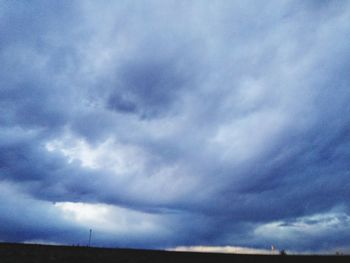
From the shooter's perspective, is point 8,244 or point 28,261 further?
point 8,244

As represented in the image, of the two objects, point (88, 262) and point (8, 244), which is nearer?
point (88, 262)

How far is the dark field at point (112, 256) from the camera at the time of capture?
16.0 meters

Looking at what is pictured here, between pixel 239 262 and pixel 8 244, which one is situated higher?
pixel 8 244

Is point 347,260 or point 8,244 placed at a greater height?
point 8,244

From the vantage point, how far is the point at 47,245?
16750 millimetres

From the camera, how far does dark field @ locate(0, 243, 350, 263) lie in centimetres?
1605

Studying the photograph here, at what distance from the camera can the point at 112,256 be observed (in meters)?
16.3

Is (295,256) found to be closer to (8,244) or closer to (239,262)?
(239,262)

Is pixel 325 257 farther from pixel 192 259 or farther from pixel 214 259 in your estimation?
pixel 192 259

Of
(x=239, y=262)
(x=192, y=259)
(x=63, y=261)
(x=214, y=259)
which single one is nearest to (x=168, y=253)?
(x=192, y=259)

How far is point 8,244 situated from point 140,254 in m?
6.79

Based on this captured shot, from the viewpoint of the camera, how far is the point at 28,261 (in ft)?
51.9

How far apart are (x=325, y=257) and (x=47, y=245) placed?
45.4 ft

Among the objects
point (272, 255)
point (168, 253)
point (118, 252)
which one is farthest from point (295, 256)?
point (118, 252)
